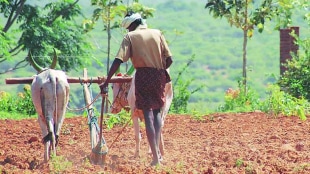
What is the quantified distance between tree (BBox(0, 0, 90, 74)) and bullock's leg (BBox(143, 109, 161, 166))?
45.6 feet

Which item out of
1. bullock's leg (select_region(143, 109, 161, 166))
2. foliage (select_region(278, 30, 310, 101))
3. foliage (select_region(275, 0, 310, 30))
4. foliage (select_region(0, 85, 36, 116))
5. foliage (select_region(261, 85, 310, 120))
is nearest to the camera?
bullock's leg (select_region(143, 109, 161, 166))

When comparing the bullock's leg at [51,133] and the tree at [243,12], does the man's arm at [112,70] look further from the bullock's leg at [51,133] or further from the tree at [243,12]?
the tree at [243,12]

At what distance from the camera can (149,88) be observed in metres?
9.45

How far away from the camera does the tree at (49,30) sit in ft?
77.5

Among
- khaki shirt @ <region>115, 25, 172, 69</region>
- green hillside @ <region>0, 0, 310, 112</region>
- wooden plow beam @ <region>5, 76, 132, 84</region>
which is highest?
khaki shirt @ <region>115, 25, 172, 69</region>

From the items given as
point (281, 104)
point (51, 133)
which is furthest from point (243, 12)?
point (51, 133)

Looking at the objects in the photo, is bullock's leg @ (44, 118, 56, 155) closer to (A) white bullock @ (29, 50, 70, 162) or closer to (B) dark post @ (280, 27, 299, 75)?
(A) white bullock @ (29, 50, 70, 162)

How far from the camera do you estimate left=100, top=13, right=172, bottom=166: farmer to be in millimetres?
9352

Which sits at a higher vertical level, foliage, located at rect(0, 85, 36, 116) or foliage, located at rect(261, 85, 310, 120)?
foliage, located at rect(261, 85, 310, 120)

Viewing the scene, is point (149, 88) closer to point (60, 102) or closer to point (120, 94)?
point (60, 102)

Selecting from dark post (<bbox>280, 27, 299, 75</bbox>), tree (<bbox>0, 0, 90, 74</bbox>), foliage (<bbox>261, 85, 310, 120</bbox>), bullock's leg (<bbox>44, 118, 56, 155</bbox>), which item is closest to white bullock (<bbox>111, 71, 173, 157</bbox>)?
bullock's leg (<bbox>44, 118, 56, 155</bbox>)

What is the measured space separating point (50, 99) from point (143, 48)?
110 cm

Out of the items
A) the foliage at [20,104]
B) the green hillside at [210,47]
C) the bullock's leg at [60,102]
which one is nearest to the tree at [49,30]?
the foliage at [20,104]

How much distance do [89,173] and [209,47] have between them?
271 ft
